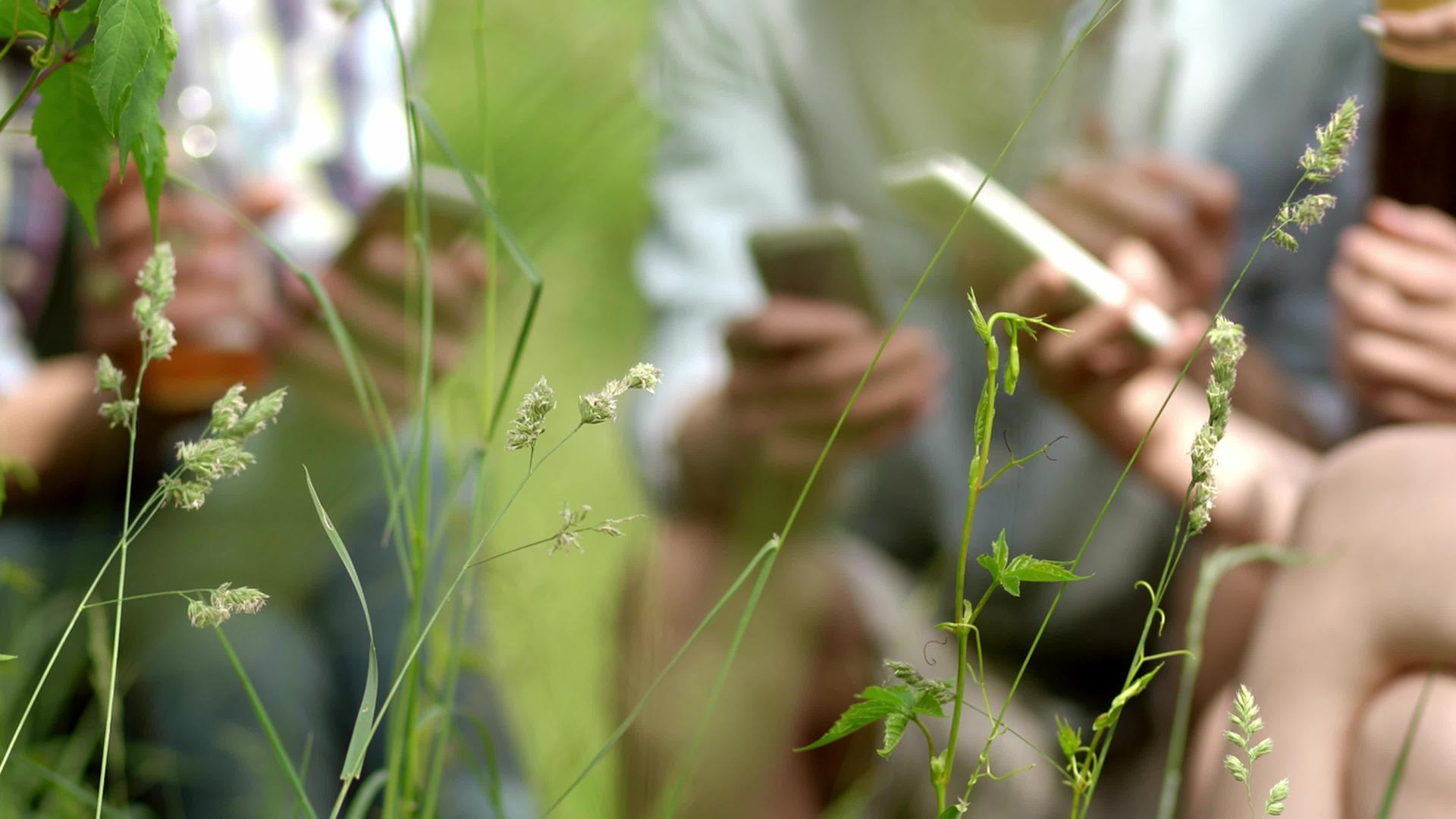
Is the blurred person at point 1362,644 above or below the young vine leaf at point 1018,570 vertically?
below

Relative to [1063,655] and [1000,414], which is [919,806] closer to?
[1063,655]

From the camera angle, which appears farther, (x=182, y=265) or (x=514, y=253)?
(x=182, y=265)

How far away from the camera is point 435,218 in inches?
21.4

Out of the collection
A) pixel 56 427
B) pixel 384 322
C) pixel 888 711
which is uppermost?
pixel 888 711

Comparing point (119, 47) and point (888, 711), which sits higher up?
point (119, 47)

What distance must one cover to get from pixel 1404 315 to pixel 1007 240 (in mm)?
186

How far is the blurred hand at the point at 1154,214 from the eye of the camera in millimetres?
557

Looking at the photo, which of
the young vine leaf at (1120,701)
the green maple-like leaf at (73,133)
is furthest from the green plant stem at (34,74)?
the young vine leaf at (1120,701)

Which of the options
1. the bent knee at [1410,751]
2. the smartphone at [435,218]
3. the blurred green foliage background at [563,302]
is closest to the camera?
the bent knee at [1410,751]

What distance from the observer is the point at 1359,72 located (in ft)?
1.66

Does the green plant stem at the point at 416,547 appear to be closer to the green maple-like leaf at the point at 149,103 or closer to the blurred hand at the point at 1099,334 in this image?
the green maple-like leaf at the point at 149,103

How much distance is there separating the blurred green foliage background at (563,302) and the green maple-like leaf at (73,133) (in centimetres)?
37

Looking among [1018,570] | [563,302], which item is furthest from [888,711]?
[563,302]

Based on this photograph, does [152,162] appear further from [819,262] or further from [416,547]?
[819,262]
